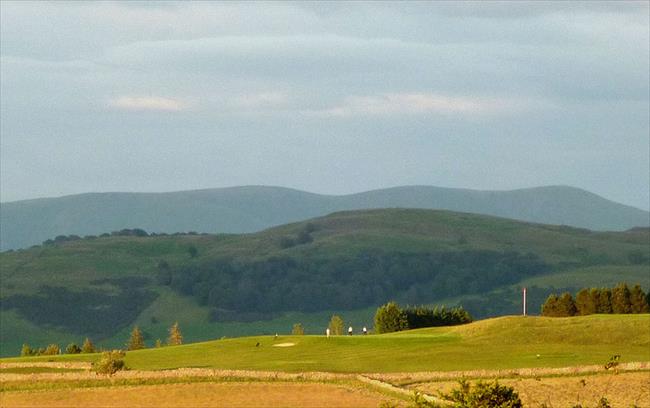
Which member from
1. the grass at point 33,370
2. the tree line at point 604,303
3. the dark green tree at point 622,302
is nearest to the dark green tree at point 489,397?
the grass at point 33,370

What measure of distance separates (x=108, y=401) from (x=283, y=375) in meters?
13.7

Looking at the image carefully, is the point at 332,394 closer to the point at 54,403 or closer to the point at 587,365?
the point at 54,403

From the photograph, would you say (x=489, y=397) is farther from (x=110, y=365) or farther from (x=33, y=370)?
(x=33, y=370)

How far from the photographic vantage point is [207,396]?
74500 millimetres

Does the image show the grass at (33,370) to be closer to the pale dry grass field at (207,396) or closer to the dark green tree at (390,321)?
the pale dry grass field at (207,396)

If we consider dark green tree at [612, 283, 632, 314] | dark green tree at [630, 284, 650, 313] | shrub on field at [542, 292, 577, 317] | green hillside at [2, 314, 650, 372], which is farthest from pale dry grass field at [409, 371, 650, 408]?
dark green tree at [630, 284, 650, 313]

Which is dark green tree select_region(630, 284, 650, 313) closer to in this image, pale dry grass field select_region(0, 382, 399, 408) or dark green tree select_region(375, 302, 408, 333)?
dark green tree select_region(375, 302, 408, 333)

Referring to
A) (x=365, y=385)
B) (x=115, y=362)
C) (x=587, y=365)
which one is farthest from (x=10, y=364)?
(x=587, y=365)

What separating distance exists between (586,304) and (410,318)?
20291 millimetres

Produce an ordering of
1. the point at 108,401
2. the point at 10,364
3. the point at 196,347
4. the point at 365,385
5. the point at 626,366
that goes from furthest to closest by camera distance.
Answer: the point at 196,347 → the point at 10,364 → the point at 626,366 → the point at 365,385 → the point at 108,401

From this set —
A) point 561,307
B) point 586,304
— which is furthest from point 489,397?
point 561,307

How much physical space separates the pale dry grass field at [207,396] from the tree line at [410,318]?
74.3m

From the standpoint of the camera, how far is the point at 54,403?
242 feet

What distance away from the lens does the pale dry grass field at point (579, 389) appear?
7162cm
